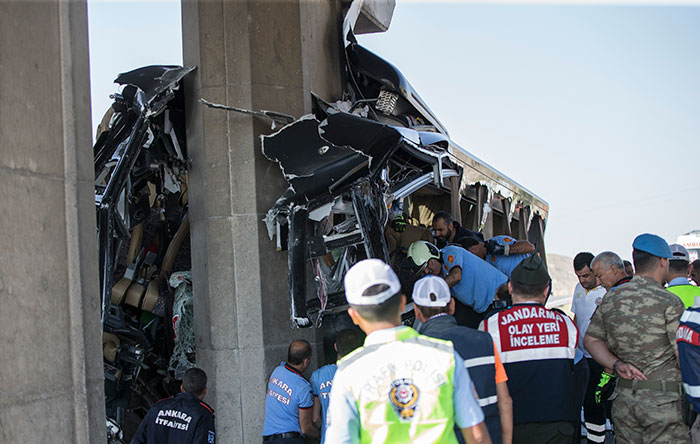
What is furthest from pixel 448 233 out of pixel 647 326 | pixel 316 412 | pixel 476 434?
pixel 476 434

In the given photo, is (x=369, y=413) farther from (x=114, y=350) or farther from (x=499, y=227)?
(x=499, y=227)

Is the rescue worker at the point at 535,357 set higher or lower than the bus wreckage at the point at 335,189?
lower

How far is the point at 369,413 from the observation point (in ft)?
9.16

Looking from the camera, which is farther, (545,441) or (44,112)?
(545,441)

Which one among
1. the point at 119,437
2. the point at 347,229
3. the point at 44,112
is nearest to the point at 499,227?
the point at 347,229

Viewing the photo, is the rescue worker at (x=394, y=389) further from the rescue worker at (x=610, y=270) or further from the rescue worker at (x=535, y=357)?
the rescue worker at (x=610, y=270)

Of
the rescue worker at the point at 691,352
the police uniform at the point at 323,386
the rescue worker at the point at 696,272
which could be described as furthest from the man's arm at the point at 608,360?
the rescue worker at the point at 696,272

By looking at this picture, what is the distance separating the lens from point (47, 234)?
13.4 feet

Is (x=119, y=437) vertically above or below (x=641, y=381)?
below

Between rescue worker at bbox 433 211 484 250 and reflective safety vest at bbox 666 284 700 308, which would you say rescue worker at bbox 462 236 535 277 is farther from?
reflective safety vest at bbox 666 284 700 308

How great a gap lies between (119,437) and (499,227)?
10.2 metres

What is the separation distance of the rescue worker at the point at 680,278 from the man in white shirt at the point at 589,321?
0.97m

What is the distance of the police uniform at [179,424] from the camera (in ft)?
16.8

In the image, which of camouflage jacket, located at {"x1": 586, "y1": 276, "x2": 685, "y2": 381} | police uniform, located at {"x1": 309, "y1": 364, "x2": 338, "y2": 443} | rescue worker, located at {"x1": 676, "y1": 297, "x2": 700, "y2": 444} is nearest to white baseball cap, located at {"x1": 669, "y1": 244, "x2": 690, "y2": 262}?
camouflage jacket, located at {"x1": 586, "y1": 276, "x2": 685, "y2": 381}
